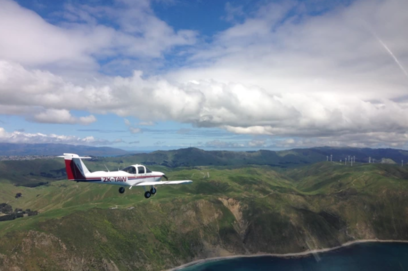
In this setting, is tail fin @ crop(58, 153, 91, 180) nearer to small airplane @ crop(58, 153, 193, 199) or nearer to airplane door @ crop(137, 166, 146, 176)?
small airplane @ crop(58, 153, 193, 199)

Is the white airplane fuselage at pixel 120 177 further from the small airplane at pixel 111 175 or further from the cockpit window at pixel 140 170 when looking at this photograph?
the cockpit window at pixel 140 170

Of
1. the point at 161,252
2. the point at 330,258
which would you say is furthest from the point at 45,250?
the point at 330,258

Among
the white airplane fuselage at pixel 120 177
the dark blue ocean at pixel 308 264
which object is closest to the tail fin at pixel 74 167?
the white airplane fuselage at pixel 120 177

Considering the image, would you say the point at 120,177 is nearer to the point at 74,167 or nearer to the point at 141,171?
the point at 141,171

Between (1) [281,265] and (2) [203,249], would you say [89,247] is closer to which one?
(2) [203,249]

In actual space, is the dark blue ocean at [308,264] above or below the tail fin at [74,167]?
below

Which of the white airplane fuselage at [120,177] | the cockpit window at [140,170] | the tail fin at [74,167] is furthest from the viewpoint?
the cockpit window at [140,170]

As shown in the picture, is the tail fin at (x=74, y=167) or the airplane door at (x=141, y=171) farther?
the airplane door at (x=141, y=171)

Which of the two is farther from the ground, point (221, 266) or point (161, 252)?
point (161, 252)
